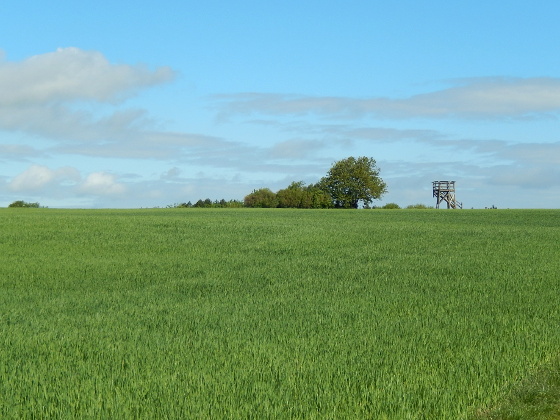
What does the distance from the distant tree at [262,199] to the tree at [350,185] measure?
11.4m

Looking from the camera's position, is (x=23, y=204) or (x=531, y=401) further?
(x=23, y=204)

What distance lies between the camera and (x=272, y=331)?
33.3 feet

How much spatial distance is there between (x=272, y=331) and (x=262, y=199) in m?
83.6

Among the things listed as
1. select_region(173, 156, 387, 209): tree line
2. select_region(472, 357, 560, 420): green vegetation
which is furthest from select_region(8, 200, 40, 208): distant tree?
select_region(472, 357, 560, 420): green vegetation

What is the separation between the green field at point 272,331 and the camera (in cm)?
697

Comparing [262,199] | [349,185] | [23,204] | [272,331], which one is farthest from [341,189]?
[272,331]

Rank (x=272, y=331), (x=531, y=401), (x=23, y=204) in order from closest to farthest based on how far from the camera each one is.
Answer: (x=531, y=401) → (x=272, y=331) → (x=23, y=204)

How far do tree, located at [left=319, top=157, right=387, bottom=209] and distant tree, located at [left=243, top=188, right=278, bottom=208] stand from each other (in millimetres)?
11444

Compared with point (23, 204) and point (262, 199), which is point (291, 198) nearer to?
point (262, 199)

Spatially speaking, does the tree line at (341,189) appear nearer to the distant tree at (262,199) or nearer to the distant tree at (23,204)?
the distant tree at (262,199)

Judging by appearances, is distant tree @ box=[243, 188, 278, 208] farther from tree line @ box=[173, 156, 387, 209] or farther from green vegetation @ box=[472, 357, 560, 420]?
green vegetation @ box=[472, 357, 560, 420]

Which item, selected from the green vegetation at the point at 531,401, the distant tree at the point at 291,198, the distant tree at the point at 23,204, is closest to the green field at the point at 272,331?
the green vegetation at the point at 531,401

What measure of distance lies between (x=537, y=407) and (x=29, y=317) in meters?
9.09

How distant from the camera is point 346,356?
8.62 meters
